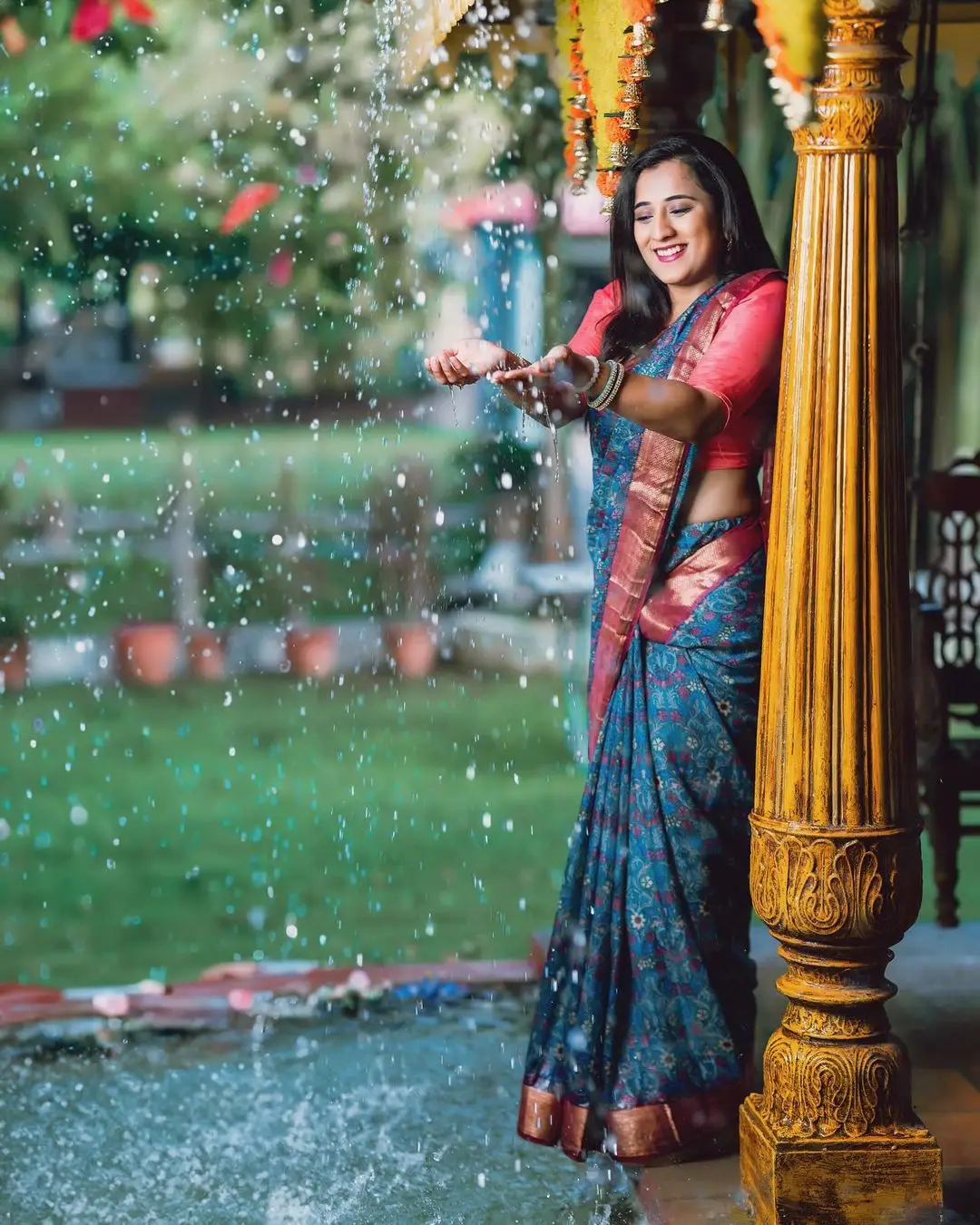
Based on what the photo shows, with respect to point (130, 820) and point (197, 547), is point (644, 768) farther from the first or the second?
point (197, 547)

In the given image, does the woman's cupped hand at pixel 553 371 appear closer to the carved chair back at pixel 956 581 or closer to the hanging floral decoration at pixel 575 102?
the hanging floral decoration at pixel 575 102

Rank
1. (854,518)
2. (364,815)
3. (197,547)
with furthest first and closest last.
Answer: (197,547), (364,815), (854,518)

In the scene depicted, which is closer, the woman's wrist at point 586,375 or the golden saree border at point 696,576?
the woman's wrist at point 586,375

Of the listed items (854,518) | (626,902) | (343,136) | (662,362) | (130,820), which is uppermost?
(343,136)

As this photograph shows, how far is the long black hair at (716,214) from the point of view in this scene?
301 centimetres

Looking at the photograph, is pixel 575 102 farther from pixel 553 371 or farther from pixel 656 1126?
pixel 656 1126

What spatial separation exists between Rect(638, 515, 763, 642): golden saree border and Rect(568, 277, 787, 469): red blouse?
0.13 meters

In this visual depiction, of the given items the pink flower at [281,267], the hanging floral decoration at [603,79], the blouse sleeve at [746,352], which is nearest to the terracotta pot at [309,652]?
the pink flower at [281,267]

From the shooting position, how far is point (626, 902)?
10.1 ft

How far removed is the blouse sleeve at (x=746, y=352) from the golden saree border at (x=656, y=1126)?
121cm

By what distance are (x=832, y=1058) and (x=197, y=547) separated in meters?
9.26

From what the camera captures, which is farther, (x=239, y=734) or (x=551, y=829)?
Result: (x=239, y=734)

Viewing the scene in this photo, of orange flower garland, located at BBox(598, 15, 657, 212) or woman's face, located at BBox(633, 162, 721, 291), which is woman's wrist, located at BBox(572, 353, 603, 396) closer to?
woman's face, located at BBox(633, 162, 721, 291)

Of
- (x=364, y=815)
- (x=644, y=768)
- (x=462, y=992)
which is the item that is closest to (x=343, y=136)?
(x=364, y=815)
